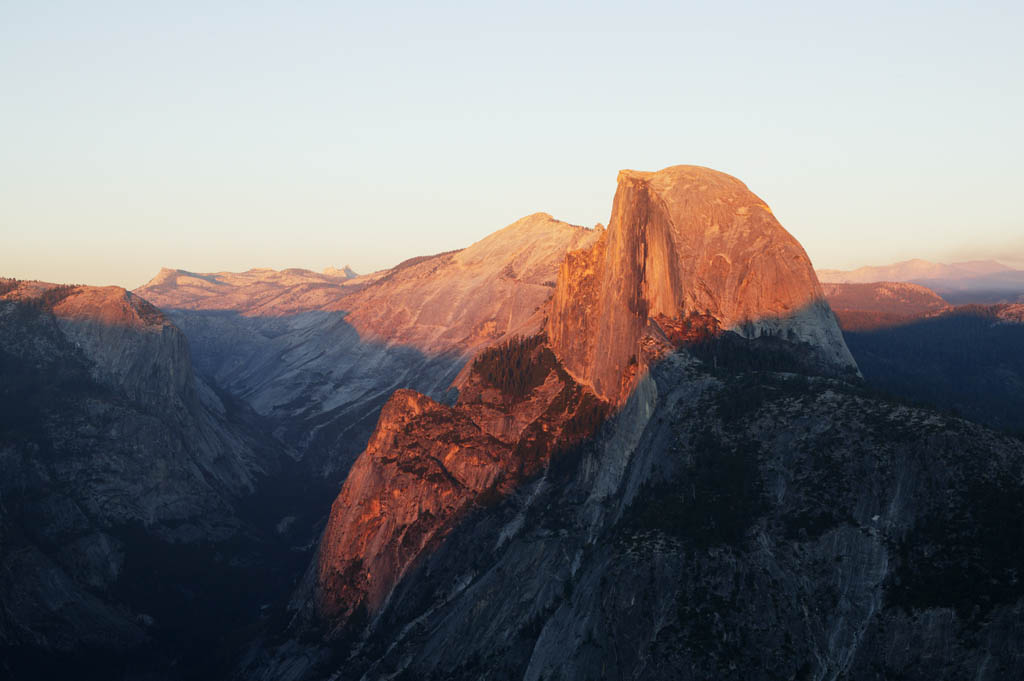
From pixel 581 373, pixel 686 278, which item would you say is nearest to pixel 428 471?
pixel 581 373

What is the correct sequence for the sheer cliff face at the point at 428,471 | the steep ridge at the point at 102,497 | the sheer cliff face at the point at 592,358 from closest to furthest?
the sheer cliff face at the point at 592,358
the sheer cliff face at the point at 428,471
the steep ridge at the point at 102,497

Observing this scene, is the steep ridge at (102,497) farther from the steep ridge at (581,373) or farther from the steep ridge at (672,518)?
the steep ridge at (581,373)

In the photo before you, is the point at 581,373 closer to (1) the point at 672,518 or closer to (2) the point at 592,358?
(2) the point at 592,358

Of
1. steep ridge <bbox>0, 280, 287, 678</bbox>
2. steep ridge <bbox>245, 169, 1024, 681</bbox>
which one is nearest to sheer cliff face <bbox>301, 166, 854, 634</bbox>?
steep ridge <bbox>245, 169, 1024, 681</bbox>

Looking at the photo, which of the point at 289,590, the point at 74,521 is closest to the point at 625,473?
the point at 289,590

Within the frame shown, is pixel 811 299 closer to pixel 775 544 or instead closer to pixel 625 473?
pixel 625 473

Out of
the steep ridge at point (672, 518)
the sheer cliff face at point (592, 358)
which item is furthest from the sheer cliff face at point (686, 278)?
the steep ridge at point (672, 518)

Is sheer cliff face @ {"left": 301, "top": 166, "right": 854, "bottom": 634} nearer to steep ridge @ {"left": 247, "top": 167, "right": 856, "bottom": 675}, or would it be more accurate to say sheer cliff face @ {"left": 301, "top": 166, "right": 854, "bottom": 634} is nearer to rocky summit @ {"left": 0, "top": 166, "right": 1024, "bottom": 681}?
steep ridge @ {"left": 247, "top": 167, "right": 856, "bottom": 675}
